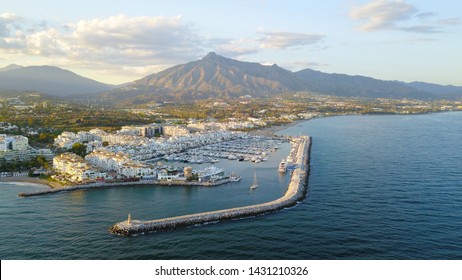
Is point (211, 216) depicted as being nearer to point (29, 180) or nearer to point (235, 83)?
point (29, 180)

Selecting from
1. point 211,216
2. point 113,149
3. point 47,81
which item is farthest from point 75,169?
point 47,81

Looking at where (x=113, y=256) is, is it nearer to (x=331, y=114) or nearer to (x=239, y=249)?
(x=239, y=249)

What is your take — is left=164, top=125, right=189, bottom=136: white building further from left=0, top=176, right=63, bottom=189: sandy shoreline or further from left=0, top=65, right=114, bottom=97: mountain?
left=0, top=65, right=114, bottom=97: mountain

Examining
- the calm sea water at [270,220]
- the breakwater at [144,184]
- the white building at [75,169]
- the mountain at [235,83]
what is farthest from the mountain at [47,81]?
the calm sea water at [270,220]

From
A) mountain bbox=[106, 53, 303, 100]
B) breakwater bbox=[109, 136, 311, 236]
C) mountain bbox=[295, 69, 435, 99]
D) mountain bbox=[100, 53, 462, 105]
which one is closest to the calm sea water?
breakwater bbox=[109, 136, 311, 236]

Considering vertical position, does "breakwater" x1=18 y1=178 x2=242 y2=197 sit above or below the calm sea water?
above

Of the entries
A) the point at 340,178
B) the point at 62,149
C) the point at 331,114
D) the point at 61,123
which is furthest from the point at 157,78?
the point at 340,178

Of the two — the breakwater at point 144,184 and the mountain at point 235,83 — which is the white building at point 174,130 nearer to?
the breakwater at point 144,184

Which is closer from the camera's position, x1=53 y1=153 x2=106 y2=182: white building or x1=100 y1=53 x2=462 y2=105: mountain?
x1=53 y1=153 x2=106 y2=182: white building
